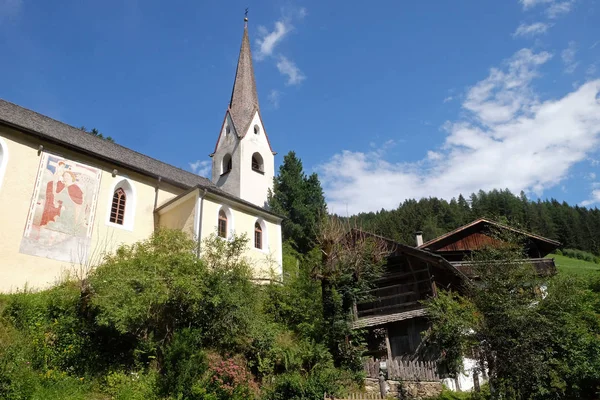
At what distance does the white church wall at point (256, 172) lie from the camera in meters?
30.4

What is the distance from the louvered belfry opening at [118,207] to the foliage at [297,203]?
1226 cm

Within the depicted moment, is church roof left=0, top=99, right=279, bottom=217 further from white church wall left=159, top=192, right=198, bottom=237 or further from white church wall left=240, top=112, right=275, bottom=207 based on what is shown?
white church wall left=240, top=112, right=275, bottom=207

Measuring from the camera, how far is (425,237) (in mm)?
60688

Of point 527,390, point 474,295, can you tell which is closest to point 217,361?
point 474,295

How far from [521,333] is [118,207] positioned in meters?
17.1

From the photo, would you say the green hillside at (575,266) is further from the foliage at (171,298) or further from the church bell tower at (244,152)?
the foliage at (171,298)

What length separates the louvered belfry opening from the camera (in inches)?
786

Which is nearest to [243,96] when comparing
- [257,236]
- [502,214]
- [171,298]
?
[257,236]

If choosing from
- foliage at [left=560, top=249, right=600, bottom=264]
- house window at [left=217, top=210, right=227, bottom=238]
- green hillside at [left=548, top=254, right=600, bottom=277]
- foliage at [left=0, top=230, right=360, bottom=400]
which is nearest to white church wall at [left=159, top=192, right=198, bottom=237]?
house window at [left=217, top=210, right=227, bottom=238]

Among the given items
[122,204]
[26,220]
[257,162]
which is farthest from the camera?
[257,162]

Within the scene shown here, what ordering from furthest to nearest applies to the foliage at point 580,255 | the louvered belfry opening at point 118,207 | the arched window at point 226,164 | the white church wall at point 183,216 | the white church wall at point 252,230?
the foliage at point 580,255, the arched window at point 226,164, the louvered belfry opening at point 118,207, the white church wall at point 252,230, the white church wall at point 183,216

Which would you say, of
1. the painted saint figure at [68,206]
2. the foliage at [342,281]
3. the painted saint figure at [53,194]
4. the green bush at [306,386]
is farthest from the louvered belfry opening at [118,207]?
the green bush at [306,386]

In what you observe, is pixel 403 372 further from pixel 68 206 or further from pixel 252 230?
pixel 68 206

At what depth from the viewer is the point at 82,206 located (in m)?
18.5
